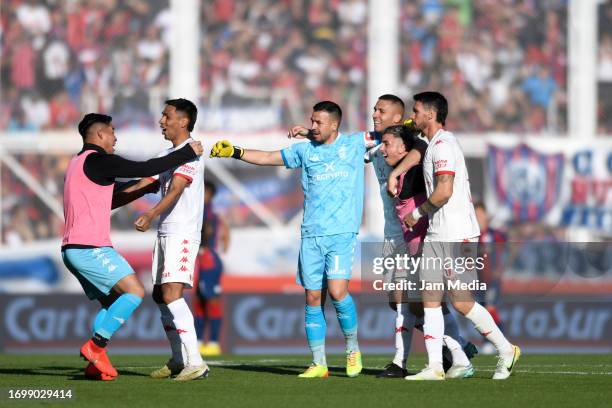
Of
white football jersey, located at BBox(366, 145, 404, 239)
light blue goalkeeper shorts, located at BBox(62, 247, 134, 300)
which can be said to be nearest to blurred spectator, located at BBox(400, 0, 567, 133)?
white football jersey, located at BBox(366, 145, 404, 239)

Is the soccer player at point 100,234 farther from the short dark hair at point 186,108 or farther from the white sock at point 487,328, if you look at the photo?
the white sock at point 487,328

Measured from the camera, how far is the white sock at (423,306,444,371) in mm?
9539

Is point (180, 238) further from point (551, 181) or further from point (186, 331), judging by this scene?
point (551, 181)

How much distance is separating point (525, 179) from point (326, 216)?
44.3 feet

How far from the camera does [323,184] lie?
10.1m

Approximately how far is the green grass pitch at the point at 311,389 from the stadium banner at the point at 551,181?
442 inches

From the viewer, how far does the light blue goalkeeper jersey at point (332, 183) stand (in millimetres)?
10087

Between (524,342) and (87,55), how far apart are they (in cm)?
992

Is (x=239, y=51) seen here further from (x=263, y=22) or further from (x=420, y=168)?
(x=420, y=168)

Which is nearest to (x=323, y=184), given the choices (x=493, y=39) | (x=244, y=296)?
(x=244, y=296)

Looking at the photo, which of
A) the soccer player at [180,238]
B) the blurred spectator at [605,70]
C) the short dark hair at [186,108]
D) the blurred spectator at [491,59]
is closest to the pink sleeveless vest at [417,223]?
the soccer player at [180,238]

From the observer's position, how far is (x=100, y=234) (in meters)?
9.62

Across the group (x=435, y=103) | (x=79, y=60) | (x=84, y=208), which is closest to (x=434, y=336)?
(x=435, y=103)

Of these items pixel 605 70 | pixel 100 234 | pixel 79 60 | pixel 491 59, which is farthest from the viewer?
pixel 491 59
